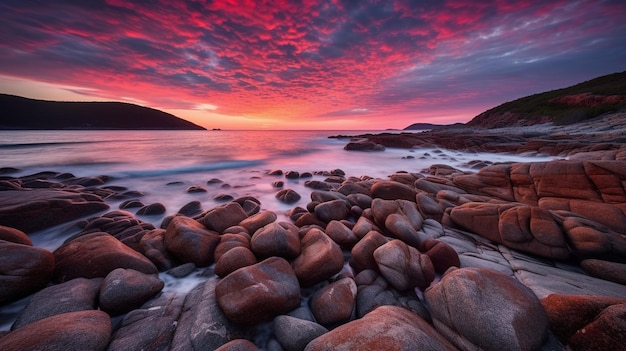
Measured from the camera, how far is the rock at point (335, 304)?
9.10ft

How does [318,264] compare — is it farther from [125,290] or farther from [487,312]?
[125,290]

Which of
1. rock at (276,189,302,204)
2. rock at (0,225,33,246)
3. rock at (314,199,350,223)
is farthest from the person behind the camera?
rock at (276,189,302,204)

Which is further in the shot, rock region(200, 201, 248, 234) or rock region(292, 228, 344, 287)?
rock region(200, 201, 248, 234)

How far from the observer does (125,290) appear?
2850mm

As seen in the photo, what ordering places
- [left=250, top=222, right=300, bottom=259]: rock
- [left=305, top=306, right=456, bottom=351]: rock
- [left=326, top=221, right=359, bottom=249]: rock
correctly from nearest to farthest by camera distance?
[left=305, top=306, right=456, bottom=351]: rock
[left=250, top=222, right=300, bottom=259]: rock
[left=326, top=221, right=359, bottom=249]: rock

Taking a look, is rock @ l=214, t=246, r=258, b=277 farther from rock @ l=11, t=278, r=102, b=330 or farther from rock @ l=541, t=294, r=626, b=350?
rock @ l=541, t=294, r=626, b=350

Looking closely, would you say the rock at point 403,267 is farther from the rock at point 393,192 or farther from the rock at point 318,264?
the rock at point 393,192

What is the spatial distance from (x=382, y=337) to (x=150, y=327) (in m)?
2.53

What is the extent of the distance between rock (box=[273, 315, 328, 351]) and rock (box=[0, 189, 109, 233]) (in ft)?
21.6

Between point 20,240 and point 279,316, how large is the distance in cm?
439

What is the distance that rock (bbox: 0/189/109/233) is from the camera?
5.04 metres

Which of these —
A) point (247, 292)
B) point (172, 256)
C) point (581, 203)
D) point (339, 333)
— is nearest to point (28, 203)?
point (172, 256)

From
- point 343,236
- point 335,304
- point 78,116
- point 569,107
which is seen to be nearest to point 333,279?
point 335,304

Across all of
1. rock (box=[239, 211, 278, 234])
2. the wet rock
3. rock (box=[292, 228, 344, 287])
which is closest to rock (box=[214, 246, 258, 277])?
the wet rock
